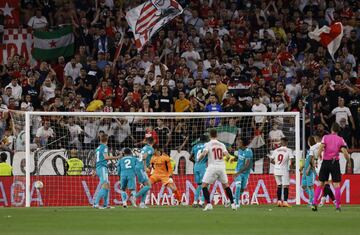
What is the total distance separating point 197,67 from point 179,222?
45.3 ft

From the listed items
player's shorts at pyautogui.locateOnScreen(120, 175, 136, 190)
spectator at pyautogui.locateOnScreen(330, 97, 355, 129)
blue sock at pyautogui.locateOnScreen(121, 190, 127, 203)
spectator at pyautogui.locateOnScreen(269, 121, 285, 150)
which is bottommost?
blue sock at pyautogui.locateOnScreen(121, 190, 127, 203)

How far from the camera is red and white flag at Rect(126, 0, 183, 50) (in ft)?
117

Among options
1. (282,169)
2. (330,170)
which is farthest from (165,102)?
(330,170)

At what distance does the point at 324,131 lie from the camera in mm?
33781

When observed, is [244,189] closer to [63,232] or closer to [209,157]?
[209,157]

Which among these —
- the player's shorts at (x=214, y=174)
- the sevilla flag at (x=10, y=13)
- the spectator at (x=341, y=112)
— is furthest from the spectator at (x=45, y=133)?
the spectator at (x=341, y=112)

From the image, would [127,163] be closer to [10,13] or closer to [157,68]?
[157,68]

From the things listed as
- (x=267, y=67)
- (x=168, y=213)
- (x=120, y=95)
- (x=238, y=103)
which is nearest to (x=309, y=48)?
(x=267, y=67)

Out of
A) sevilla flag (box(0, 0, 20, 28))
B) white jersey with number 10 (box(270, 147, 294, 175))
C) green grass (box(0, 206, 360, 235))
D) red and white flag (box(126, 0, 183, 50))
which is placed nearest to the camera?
green grass (box(0, 206, 360, 235))

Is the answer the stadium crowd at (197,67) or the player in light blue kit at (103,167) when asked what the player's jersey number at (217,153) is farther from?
the stadium crowd at (197,67)

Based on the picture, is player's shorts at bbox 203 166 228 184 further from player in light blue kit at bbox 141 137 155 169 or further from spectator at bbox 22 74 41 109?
spectator at bbox 22 74 41 109

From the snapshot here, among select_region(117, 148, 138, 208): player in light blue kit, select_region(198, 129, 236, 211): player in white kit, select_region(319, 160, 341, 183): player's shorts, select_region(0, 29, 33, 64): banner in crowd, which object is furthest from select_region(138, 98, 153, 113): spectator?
select_region(319, 160, 341, 183): player's shorts

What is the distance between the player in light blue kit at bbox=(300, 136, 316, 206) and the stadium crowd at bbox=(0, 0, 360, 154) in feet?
8.73

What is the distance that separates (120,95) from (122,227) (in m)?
13.7
